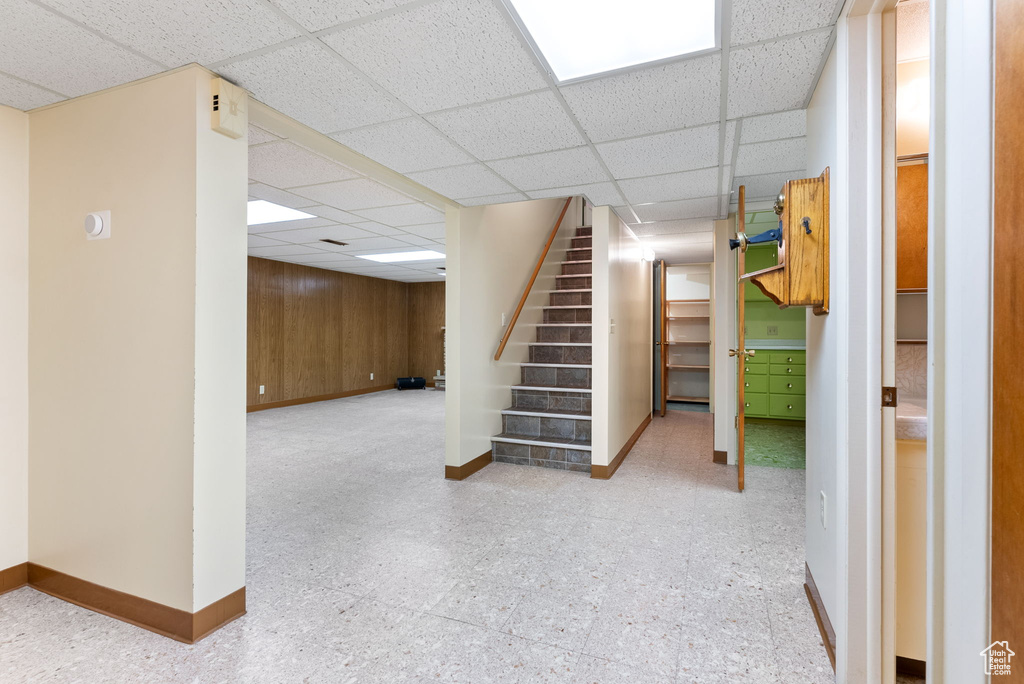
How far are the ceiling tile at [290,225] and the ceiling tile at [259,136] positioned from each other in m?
1.90

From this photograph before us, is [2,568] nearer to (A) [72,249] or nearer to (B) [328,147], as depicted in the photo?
(A) [72,249]

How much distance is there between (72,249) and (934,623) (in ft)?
9.74

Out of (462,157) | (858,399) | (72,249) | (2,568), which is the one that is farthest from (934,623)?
(2,568)

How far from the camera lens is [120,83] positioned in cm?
192

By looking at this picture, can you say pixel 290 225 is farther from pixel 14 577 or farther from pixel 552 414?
pixel 14 577

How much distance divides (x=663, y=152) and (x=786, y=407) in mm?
4476

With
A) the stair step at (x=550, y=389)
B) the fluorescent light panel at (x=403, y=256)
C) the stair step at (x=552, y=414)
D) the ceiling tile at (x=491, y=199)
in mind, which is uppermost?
the fluorescent light panel at (x=403, y=256)

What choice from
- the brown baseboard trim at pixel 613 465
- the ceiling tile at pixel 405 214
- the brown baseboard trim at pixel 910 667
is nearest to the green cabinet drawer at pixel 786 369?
the brown baseboard trim at pixel 613 465

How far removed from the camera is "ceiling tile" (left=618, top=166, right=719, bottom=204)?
3.07 m

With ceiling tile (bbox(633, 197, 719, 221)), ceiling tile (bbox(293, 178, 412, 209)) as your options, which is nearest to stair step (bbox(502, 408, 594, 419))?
ceiling tile (bbox(633, 197, 719, 221))

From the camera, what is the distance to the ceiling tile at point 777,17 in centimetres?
146

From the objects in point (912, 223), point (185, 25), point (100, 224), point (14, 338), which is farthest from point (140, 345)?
point (912, 223)

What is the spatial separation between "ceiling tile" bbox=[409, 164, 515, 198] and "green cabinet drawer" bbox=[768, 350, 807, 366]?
14.1 ft

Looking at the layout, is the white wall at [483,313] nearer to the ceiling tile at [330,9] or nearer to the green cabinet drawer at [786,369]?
the ceiling tile at [330,9]
